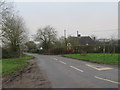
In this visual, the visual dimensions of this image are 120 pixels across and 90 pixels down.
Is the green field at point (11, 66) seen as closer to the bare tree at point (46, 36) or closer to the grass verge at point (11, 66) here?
the grass verge at point (11, 66)

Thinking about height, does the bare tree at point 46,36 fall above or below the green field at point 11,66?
above

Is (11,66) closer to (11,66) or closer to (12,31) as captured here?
(11,66)

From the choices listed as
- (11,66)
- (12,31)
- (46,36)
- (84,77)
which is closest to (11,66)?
(11,66)

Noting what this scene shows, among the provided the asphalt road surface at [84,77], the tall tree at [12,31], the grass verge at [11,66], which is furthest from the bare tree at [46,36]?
the asphalt road surface at [84,77]

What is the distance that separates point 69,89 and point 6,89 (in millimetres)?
3175

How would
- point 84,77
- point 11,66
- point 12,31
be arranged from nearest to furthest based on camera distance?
point 84,77 → point 11,66 → point 12,31

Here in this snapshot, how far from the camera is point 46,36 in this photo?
58625 millimetres

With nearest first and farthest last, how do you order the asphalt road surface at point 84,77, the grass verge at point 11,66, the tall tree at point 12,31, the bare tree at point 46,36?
the asphalt road surface at point 84,77, the grass verge at point 11,66, the tall tree at point 12,31, the bare tree at point 46,36

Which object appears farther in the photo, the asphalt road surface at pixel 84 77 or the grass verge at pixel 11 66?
the grass verge at pixel 11 66

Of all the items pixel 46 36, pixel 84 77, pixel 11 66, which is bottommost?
pixel 11 66

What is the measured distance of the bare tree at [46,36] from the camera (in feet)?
190

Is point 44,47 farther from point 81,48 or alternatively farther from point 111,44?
point 111,44

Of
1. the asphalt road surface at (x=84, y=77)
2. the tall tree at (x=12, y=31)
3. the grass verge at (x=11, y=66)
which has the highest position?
the tall tree at (x=12, y=31)

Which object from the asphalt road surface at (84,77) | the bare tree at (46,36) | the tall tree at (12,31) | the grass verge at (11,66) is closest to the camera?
the asphalt road surface at (84,77)
